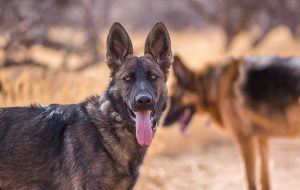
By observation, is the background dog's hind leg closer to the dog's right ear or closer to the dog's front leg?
the dog's front leg

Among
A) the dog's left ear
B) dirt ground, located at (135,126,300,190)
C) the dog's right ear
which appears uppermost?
the dog's left ear

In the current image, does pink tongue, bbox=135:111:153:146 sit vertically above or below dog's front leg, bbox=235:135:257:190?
above

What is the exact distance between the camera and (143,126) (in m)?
4.78

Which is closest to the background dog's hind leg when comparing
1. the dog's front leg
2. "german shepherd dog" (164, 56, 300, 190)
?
"german shepherd dog" (164, 56, 300, 190)

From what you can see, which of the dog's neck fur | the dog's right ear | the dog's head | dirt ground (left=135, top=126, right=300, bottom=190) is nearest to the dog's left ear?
the dog's head

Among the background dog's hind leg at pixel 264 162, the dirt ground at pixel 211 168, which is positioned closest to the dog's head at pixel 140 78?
the dirt ground at pixel 211 168

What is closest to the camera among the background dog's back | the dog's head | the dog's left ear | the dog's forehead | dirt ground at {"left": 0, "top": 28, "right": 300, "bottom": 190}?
the dog's head

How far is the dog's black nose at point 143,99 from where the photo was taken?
4668mm

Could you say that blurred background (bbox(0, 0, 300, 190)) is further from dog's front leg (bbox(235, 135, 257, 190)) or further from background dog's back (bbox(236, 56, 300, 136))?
background dog's back (bbox(236, 56, 300, 136))

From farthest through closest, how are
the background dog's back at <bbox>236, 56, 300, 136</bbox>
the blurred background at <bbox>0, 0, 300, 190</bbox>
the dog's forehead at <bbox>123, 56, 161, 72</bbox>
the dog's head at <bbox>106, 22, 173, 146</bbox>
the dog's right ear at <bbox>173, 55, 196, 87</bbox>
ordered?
the dog's right ear at <bbox>173, 55, 196, 87</bbox> < the blurred background at <bbox>0, 0, 300, 190</bbox> < the background dog's back at <bbox>236, 56, 300, 136</bbox> < the dog's forehead at <bbox>123, 56, 161, 72</bbox> < the dog's head at <bbox>106, 22, 173, 146</bbox>

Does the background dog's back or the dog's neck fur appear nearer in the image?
the dog's neck fur

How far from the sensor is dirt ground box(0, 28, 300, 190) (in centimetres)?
786

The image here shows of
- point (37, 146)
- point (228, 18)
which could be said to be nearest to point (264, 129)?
point (37, 146)

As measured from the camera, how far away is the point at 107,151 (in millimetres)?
4777
